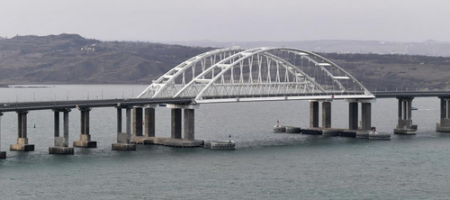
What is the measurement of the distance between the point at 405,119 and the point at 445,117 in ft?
25.7

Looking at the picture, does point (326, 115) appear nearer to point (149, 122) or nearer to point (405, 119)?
point (405, 119)

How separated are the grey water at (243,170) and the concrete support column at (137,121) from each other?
3.27 metres

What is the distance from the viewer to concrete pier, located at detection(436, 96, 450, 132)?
130375 millimetres

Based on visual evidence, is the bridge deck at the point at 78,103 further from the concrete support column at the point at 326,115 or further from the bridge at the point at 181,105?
the concrete support column at the point at 326,115

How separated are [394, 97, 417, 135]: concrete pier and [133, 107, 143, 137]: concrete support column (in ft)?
121

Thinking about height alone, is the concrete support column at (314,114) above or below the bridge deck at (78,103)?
below

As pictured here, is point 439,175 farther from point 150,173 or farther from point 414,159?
point 150,173

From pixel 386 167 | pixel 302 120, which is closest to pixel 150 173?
pixel 386 167

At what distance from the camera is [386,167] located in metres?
88.2

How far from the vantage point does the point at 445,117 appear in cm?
13262

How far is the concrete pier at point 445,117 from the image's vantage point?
130m

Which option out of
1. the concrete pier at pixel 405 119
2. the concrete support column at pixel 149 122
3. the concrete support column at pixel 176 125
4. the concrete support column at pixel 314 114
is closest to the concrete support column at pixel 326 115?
the concrete support column at pixel 314 114

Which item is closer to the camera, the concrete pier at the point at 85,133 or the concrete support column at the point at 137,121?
the concrete pier at the point at 85,133

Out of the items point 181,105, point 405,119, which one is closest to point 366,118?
point 405,119
